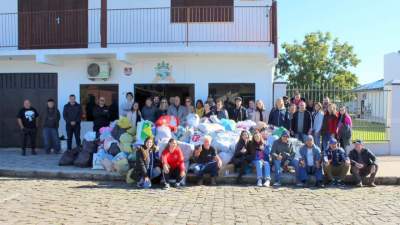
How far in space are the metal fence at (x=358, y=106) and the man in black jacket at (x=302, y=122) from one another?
6.50 ft

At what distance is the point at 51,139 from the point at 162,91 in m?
3.87

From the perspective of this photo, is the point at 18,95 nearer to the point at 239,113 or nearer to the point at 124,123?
the point at 124,123

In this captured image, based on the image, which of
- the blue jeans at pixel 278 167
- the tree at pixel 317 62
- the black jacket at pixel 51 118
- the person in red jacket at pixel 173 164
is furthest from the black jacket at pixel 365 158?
the tree at pixel 317 62

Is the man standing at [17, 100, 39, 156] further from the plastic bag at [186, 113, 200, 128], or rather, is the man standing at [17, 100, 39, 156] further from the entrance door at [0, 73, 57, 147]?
the plastic bag at [186, 113, 200, 128]

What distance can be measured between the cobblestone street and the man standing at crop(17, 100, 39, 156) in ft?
13.3

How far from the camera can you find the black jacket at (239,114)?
1399 centimetres

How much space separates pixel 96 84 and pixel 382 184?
9472mm

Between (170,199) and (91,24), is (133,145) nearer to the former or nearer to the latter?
(170,199)

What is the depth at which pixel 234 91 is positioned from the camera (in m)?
Result: 15.5

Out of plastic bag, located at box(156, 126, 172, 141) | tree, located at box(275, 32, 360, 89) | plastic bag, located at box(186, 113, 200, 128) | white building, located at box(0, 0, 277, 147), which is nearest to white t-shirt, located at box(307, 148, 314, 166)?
plastic bag, located at box(186, 113, 200, 128)

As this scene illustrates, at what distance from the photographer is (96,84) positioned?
15992 mm

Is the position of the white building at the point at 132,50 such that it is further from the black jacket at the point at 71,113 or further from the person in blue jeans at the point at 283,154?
the person in blue jeans at the point at 283,154

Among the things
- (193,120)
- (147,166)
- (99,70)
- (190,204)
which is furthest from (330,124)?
(99,70)

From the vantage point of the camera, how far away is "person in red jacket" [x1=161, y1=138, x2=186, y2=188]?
1072 cm
